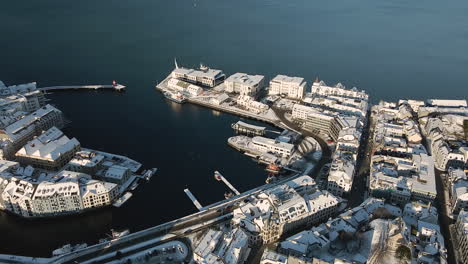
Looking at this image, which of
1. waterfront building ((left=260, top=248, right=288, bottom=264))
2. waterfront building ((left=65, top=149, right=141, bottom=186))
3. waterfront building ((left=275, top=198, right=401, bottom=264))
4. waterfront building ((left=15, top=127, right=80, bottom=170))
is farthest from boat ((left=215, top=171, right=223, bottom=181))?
waterfront building ((left=15, top=127, right=80, bottom=170))

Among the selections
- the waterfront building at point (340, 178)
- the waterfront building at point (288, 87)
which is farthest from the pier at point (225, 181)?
the waterfront building at point (288, 87)

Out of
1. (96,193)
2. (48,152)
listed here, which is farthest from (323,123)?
(48,152)

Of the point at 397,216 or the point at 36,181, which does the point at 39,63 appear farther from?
the point at 397,216

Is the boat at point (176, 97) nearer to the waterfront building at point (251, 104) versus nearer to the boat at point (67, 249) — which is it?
the waterfront building at point (251, 104)

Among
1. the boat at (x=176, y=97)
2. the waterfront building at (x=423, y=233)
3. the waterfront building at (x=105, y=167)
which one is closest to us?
the waterfront building at (x=423, y=233)

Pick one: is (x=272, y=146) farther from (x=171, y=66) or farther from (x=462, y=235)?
(x=171, y=66)

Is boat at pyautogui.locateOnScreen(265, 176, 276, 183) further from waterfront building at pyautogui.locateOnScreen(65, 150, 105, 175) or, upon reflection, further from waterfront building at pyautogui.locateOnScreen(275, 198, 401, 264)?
waterfront building at pyautogui.locateOnScreen(65, 150, 105, 175)
